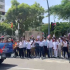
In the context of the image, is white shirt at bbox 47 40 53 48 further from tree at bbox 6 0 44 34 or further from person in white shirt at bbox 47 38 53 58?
tree at bbox 6 0 44 34

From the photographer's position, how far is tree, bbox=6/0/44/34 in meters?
44.8

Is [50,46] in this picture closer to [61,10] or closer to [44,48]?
[44,48]

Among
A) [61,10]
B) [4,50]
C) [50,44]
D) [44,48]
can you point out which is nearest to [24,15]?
[61,10]

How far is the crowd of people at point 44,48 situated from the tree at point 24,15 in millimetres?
28640

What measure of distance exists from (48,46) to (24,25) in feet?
103

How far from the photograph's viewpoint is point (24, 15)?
44.8 meters

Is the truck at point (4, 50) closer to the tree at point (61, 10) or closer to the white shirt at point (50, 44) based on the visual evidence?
the white shirt at point (50, 44)

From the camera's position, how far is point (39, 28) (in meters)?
48.4

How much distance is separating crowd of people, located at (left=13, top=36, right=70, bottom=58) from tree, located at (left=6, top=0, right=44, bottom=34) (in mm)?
28640

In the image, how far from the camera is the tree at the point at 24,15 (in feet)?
147

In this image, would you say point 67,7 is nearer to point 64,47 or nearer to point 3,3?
point 64,47

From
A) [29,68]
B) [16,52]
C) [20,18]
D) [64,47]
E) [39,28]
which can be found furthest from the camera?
[39,28]

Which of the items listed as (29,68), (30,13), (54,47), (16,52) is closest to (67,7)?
(54,47)

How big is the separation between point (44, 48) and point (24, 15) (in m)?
29.6
